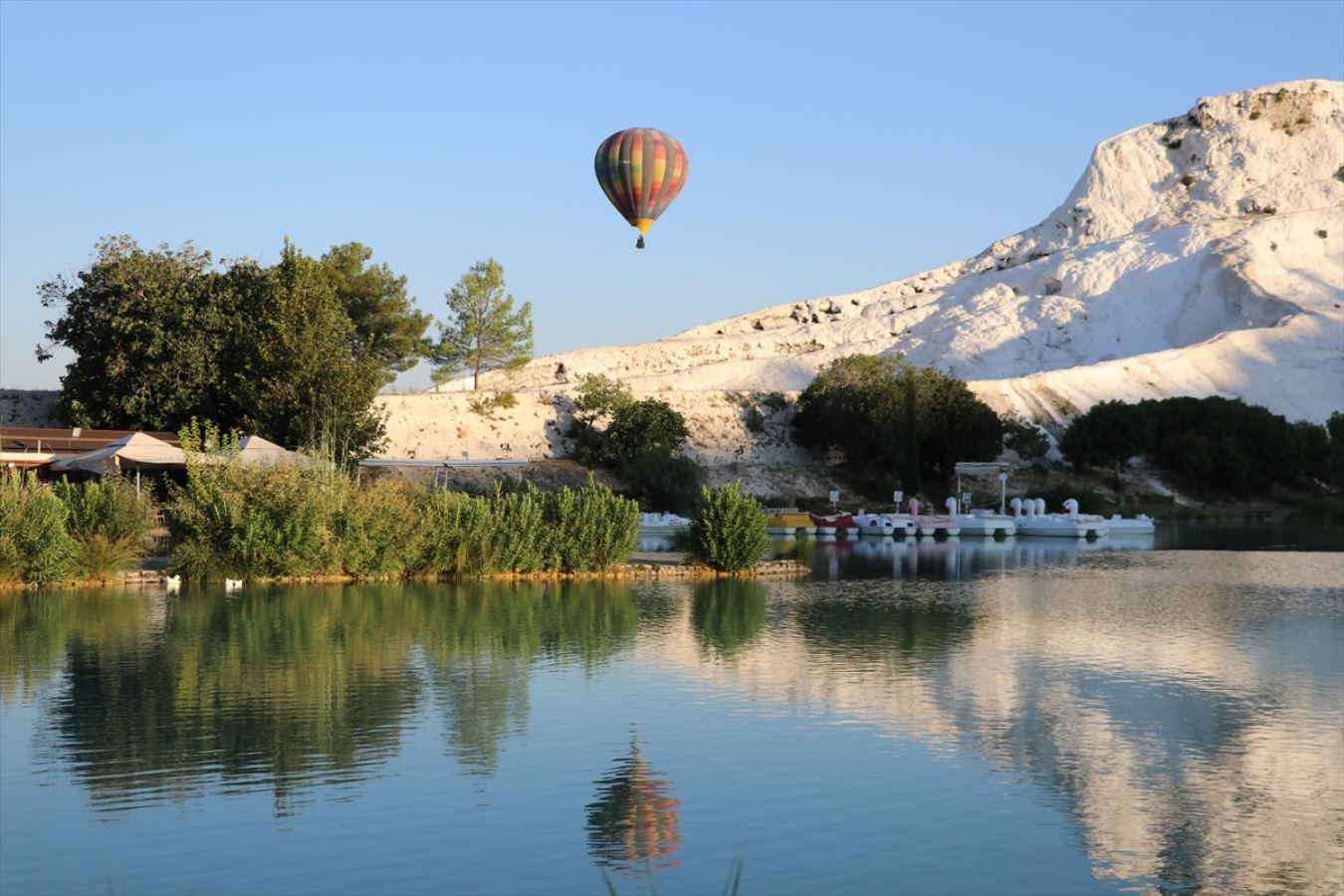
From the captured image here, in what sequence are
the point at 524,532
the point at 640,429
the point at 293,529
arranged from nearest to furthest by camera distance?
the point at 293,529
the point at 524,532
the point at 640,429

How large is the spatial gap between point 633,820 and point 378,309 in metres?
43.5

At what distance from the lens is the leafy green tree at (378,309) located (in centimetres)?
5075

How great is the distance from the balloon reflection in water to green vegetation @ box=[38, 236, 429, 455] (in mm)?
23607

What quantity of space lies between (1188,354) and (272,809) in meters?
76.9

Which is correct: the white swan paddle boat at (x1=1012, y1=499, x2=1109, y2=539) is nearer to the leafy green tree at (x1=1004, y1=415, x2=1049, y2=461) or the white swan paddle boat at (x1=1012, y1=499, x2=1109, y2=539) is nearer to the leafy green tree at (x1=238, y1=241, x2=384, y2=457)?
the leafy green tree at (x1=1004, y1=415, x2=1049, y2=461)

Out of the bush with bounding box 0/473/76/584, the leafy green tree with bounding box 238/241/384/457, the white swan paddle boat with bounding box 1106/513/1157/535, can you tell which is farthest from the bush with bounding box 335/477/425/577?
the white swan paddle boat with bounding box 1106/513/1157/535

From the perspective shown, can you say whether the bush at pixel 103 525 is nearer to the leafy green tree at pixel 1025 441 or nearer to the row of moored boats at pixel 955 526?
the row of moored boats at pixel 955 526

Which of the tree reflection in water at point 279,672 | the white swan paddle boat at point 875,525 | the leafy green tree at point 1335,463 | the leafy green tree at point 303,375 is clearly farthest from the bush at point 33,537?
the leafy green tree at point 1335,463

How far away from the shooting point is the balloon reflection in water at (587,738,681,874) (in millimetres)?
8699

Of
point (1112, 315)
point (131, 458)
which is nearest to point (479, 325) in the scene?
point (131, 458)

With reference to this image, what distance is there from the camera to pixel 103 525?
2291cm

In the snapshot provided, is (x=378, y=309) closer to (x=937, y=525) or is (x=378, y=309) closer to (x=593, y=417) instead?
(x=593, y=417)

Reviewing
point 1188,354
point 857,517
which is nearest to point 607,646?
point 857,517

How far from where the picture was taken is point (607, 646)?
1711 centimetres
